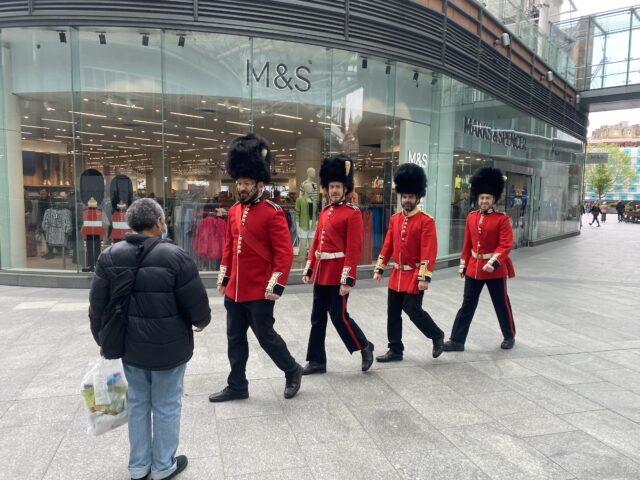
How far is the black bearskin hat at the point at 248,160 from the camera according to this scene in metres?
3.43

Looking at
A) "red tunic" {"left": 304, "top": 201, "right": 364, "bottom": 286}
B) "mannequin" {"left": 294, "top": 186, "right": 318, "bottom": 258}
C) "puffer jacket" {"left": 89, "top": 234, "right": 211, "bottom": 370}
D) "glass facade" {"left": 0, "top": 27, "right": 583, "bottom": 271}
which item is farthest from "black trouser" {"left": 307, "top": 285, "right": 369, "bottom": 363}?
"mannequin" {"left": 294, "top": 186, "right": 318, "bottom": 258}

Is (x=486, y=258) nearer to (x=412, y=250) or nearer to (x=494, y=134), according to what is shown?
(x=412, y=250)

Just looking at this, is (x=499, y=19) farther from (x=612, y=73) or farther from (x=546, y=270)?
(x=612, y=73)

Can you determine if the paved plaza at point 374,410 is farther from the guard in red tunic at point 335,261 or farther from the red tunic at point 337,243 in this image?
the red tunic at point 337,243

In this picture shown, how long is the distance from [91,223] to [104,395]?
21.1 feet

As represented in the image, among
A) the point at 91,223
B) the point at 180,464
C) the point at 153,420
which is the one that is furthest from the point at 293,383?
the point at 91,223

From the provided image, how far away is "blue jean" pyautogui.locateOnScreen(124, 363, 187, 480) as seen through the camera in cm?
253

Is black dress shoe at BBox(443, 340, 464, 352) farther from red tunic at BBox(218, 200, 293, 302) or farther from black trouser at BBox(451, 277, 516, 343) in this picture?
red tunic at BBox(218, 200, 293, 302)

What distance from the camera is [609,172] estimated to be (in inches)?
2434

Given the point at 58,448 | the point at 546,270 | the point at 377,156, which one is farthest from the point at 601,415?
the point at 546,270

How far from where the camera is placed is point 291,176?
12156 mm

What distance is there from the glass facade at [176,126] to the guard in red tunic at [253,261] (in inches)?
149

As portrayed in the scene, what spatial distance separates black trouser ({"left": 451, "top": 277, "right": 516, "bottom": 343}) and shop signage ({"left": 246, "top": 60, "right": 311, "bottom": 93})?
5.47 m

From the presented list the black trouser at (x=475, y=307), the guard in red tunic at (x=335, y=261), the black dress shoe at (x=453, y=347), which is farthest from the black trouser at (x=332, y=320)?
the black trouser at (x=475, y=307)
